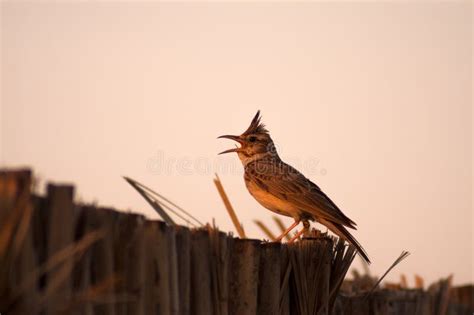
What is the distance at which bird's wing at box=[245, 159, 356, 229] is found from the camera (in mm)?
8408

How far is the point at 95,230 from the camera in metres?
3.40

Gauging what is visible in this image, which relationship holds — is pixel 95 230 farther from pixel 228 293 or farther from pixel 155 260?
pixel 228 293

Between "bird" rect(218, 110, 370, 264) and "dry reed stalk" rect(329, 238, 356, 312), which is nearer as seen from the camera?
"dry reed stalk" rect(329, 238, 356, 312)

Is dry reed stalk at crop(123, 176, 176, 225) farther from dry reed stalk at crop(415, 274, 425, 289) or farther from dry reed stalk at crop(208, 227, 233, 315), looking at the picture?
dry reed stalk at crop(415, 274, 425, 289)

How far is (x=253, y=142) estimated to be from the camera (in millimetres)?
10367

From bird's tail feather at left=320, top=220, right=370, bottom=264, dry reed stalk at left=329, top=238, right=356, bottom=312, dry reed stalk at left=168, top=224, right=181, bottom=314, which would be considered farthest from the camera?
bird's tail feather at left=320, top=220, right=370, bottom=264

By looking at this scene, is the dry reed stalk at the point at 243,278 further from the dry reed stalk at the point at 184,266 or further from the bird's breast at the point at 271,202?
the bird's breast at the point at 271,202

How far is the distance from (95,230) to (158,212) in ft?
5.28

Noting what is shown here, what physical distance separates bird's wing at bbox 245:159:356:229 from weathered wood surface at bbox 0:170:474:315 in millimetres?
2452

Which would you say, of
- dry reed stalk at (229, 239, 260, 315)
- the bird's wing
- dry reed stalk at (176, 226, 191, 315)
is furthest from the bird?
dry reed stalk at (176, 226, 191, 315)

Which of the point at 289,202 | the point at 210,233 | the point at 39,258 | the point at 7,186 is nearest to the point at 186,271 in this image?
the point at 210,233

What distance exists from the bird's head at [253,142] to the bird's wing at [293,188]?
248 mm

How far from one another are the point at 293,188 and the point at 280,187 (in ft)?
0.69

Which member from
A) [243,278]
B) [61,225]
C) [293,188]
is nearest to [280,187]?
[293,188]
